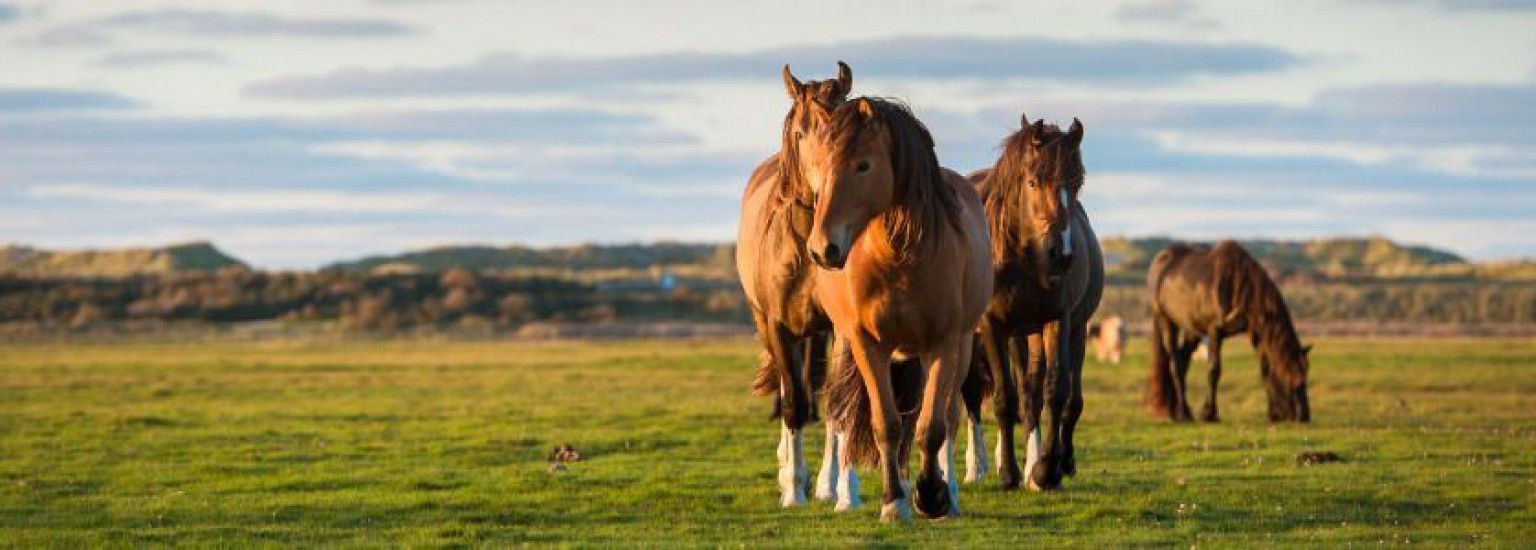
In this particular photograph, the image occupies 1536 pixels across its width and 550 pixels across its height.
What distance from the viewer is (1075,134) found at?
11.9 meters

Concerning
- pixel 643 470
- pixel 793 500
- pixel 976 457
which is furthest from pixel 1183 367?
pixel 793 500

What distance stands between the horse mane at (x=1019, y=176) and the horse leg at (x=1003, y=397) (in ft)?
1.97

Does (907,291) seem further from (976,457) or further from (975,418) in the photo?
(976,457)

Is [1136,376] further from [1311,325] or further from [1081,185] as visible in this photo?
[1311,325]

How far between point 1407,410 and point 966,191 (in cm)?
1510

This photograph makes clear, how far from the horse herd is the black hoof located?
0.01m

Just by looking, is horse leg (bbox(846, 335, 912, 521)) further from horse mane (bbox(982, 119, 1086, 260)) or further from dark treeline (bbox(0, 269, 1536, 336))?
dark treeline (bbox(0, 269, 1536, 336))

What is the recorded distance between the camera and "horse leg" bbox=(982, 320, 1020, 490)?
12.7 metres

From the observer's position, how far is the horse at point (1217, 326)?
2223 centimetres

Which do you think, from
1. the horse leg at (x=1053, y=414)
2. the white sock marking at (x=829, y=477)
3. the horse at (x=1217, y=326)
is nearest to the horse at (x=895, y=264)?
the white sock marking at (x=829, y=477)

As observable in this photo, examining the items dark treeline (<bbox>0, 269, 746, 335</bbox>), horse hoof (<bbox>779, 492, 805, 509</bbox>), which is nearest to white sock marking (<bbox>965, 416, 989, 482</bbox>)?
horse hoof (<bbox>779, 492, 805, 509</bbox>)

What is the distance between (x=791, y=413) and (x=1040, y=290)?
1.85 metres

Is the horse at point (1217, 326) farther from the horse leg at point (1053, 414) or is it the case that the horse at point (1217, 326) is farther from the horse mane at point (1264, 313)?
the horse leg at point (1053, 414)

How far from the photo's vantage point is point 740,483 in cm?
1393
